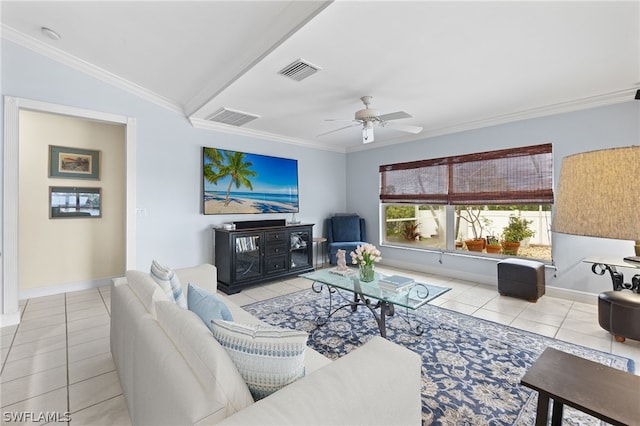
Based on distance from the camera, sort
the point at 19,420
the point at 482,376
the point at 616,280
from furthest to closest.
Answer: the point at 616,280
the point at 482,376
the point at 19,420

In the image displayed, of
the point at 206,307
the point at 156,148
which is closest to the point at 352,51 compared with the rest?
the point at 206,307

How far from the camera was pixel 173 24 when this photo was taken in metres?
2.40

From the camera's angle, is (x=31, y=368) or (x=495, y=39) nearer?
(x=31, y=368)

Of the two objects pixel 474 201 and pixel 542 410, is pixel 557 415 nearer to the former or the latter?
pixel 542 410

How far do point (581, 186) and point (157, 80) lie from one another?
4.07m

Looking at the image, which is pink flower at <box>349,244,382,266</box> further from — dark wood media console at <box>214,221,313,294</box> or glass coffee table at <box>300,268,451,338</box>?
dark wood media console at <box>214,221,313,294</box>

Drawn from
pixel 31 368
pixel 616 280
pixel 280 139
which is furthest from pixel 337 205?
pixel 31 368

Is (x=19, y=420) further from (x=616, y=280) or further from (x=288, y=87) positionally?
(x=616, y=280)

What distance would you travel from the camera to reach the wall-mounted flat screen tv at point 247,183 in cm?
436

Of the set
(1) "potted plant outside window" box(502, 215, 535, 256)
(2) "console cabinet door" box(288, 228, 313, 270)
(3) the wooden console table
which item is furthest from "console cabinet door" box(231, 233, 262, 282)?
(1) "potted plant outside window" box(502, 215, 535, 256)

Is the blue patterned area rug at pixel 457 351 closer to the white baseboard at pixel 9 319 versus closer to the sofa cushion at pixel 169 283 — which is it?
the sofa cushion at pixel 169 283

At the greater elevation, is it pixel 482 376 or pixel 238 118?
pixel 238 118

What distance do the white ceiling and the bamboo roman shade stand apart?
2.14 ft

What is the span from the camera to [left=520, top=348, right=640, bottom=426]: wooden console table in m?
1.09
